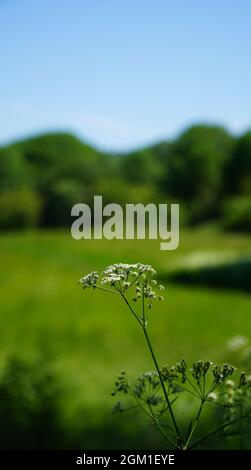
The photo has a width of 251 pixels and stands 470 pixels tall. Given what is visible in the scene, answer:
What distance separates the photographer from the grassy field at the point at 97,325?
982 centimetres

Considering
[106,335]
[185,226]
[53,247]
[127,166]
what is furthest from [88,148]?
[106,335]

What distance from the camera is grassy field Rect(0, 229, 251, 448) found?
9820 millimetres

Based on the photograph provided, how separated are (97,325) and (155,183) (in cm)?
4941

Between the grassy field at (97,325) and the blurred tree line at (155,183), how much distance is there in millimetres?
21617

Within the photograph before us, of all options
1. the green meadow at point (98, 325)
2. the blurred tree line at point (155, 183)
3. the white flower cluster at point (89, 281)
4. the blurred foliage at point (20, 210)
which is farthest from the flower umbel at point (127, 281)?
the blurred foliage at point (20, 210)

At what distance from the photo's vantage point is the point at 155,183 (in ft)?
202

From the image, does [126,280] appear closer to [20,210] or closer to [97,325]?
[97,325]

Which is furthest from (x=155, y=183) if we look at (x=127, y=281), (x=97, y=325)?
(x=127, y=281)

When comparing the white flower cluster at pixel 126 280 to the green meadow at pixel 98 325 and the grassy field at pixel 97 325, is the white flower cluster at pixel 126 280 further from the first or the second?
the grassy field at pixel 97 325

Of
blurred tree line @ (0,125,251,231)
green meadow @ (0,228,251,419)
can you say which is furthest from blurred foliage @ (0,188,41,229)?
green meadow @ (0,228,251,419)

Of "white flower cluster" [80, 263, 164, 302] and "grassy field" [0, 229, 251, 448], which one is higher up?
"grassy field" [0, 229, 251, 448]

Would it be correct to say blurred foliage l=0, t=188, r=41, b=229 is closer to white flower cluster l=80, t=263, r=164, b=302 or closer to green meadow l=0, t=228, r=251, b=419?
green meadow l=0, t=228, r=251, b=419

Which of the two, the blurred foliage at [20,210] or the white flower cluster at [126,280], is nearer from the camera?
the white flower cluster at [126,280]

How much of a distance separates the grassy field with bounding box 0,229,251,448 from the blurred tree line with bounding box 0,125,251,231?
21.6m
